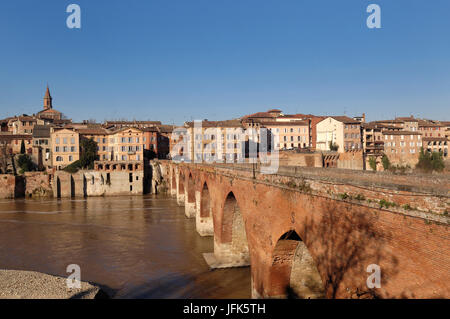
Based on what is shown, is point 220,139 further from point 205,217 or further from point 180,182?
point 205,217

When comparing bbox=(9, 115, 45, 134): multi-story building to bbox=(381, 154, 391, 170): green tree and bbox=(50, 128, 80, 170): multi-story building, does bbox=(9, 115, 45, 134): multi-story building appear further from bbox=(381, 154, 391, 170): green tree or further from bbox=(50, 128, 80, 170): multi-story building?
bbox=(381, 154, 391, 170): green tree

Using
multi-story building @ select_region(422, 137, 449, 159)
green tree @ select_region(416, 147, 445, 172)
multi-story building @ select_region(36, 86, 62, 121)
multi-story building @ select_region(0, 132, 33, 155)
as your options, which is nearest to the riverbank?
green tree @ select_region(416, 147, 445, 172)

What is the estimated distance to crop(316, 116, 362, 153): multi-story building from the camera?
63.5m

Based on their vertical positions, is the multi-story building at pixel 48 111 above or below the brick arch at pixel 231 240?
above

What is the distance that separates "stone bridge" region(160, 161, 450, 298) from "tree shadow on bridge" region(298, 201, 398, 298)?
26mm

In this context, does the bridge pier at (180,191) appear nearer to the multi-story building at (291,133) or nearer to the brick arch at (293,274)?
the multi-story building at (291,133)

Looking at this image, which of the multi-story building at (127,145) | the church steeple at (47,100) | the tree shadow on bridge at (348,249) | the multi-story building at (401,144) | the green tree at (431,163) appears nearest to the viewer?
the tree shadow on bridge at (348,249)

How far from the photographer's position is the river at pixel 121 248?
20.9m

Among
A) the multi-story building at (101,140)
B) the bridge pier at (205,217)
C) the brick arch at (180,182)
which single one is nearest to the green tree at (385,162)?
the brick arch at (180,182)

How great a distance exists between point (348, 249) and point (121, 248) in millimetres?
23770

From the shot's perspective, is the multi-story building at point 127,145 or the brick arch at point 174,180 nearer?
A: the brick arch at point 174,180

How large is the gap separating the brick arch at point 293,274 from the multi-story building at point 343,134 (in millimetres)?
50939

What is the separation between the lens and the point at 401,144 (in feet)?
216
